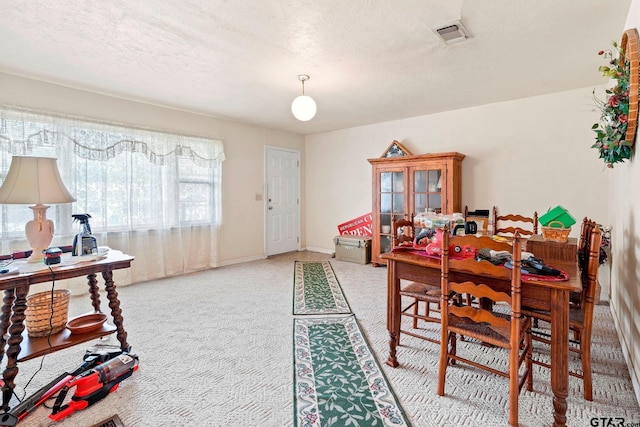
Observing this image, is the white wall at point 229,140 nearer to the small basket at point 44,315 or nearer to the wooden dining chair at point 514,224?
the small basket at point 44,315

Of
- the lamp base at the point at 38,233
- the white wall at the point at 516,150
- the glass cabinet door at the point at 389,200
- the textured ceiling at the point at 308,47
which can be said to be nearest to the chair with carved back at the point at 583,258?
the textured ceiling at the point at 308,47

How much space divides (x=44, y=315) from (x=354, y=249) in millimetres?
3908

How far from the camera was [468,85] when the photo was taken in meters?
3.41

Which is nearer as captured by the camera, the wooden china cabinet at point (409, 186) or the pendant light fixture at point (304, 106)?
the pendant light fixture at point (304, 106)

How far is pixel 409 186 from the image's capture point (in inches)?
175

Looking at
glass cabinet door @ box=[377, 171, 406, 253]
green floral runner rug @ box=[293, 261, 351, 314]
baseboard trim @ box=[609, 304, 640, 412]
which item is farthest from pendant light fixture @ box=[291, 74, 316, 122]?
baseboard trim @ box=[609, 304, 640, 412]

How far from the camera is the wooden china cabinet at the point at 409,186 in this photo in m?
4.11

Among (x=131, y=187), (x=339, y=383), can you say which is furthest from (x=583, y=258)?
(x=131, y=187)

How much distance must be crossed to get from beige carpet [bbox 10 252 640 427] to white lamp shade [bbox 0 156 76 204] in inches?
44.6

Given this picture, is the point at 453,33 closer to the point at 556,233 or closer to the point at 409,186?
the point at 556,233

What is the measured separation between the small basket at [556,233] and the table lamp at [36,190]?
3.11m

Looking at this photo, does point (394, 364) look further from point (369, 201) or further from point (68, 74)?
point (68, 74)

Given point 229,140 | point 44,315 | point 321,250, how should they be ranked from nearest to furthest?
1. point 44,315
2. point 229,140
3. point 321,250

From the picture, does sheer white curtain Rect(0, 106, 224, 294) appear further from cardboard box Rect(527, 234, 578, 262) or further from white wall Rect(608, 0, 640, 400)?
white wall Rect(608, 0, 640, 400)
